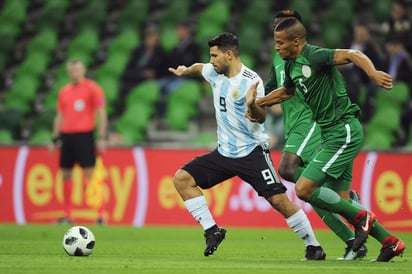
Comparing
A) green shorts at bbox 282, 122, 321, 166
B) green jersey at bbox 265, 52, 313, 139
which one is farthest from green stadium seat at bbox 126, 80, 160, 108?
green shorts at bbox 282, 122, 321, 166

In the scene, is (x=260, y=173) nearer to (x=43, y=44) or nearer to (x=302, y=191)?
(x=302, y=191)

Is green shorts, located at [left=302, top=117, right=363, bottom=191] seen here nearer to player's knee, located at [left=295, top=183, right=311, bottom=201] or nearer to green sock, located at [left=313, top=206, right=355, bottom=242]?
player's knee, located at [left=295, top=183, right=311, bottom=201]

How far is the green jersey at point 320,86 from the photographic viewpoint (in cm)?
952

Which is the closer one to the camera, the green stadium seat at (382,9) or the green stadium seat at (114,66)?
the green stadium seat at (382,9)

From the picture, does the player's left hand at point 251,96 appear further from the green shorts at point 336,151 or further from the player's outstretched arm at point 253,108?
the green shorts at point 336,151

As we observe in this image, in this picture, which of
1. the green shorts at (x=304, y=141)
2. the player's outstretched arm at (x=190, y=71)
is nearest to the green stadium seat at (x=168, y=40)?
the green shorts at (x=304, y=141)

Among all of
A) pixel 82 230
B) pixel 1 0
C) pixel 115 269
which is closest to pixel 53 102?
pixel 1 0

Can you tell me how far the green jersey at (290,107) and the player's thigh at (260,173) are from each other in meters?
0.80

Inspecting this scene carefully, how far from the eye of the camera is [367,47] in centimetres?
1798

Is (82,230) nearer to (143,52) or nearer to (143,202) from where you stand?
(143,202)

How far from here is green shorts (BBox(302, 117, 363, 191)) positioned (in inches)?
377

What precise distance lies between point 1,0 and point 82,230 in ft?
47.9

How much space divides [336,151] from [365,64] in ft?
3.56

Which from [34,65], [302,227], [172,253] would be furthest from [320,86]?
[34,65]
